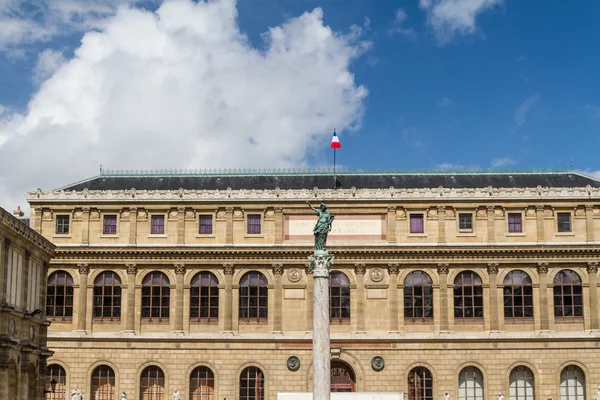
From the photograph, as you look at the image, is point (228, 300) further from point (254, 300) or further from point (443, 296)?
point (443, 296)

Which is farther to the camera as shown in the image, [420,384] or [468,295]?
[468,295]

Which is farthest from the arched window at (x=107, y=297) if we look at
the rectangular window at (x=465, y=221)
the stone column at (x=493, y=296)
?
the stone column at (x=493, y=296)

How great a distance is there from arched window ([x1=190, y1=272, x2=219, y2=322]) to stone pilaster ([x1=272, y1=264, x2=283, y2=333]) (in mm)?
4119

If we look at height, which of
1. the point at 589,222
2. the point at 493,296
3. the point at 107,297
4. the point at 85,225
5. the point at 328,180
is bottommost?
the point at 493,296

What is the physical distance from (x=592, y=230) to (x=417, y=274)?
12.6m

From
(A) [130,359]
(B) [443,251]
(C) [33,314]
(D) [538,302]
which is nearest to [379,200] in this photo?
(B) [443,251]

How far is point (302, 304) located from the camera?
66125mm

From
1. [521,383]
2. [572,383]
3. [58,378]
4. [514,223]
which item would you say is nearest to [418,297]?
[514,223]

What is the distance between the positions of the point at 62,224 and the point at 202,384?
15314 millimetres

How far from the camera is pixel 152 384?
65.7 m

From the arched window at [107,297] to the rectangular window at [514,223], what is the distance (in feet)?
91.9

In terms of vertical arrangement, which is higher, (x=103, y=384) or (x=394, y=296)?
(x=394, y=296)

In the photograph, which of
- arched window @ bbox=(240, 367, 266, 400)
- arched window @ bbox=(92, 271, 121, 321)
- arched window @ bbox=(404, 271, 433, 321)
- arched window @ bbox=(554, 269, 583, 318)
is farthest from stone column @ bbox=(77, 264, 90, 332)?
arched window @ bbox=(554, 269, 583, 318)

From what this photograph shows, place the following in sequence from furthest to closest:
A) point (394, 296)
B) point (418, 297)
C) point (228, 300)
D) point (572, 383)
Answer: point (228, 300) → point (418, 297) → point (394, 296) → point (572, 383)
